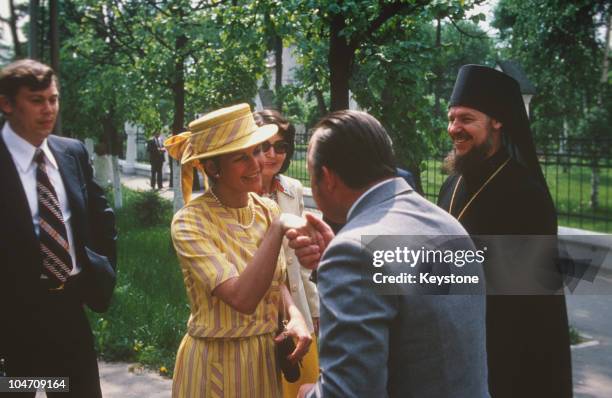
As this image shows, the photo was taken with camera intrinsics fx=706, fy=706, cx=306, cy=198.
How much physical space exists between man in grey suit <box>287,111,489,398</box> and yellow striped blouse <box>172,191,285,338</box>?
0.66 meters

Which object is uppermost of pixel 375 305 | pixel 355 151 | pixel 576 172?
pixel 355 151

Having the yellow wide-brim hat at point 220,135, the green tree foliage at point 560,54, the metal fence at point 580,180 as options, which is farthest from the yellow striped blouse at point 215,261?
the green tree foliage at point 560,54

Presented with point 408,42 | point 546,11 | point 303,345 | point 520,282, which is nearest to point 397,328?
point 303,345

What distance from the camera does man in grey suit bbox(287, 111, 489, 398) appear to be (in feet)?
5.32

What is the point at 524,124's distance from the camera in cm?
321

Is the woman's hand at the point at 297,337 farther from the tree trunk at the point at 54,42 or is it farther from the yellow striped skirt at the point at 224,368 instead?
the tree trunk at the point at 54,42

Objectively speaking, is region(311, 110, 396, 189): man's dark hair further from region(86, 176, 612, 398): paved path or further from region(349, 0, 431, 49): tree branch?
region(349, 0, 431, 49): tree branch

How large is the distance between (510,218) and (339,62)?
10.2ft

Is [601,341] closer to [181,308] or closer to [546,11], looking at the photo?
[181,308]

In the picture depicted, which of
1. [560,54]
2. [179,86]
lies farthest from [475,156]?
[560,54]

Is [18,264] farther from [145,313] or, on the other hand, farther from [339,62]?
[145,313]

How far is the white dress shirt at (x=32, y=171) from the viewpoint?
3.08 meters

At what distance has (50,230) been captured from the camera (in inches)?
122

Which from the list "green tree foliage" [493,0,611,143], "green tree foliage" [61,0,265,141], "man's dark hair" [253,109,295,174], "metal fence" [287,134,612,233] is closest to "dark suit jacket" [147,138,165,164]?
"metal fence" [287,134,612,233]
